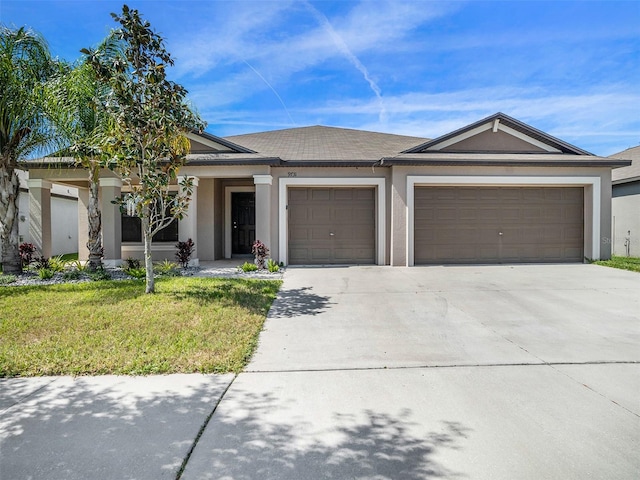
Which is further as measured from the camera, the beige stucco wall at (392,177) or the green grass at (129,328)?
the beige stucco wall at (392,177)

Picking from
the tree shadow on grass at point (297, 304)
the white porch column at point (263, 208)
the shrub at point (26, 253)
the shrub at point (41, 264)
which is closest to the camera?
the tree shadow on grass at point (297, 304)

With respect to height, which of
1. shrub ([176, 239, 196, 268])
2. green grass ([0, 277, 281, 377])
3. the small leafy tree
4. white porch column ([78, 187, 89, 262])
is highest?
the small leafy tree

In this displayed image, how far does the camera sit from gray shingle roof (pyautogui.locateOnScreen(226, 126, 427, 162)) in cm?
1188

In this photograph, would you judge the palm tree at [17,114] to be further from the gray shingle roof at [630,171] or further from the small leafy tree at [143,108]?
the gray shingle roof at [630,171]

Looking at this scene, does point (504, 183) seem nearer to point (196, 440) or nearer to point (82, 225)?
point (196, 440)

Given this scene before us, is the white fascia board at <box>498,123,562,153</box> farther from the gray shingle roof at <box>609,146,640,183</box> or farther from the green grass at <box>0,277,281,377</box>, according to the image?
the green grass at <box>0,277,281,377</box>

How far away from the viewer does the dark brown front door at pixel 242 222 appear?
14203 millimetres

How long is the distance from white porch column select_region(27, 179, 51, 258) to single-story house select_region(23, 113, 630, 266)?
0.04 meters

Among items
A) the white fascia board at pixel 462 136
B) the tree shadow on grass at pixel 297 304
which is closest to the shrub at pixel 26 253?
the tree shadow on grass at pixel 297 304

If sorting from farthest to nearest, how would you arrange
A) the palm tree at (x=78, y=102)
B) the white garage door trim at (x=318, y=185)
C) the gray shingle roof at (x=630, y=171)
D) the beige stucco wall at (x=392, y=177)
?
the gray shingle roof at (x=630, y=171), the white garage door trim at (x=318, y=185), the beige stucco wall at (x=392, y=177), the palm tree at (x=78, y=102)

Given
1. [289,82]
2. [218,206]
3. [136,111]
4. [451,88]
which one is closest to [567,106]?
[451,88]

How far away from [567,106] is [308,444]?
617 inches

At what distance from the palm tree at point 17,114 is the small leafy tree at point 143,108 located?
3.16 meters

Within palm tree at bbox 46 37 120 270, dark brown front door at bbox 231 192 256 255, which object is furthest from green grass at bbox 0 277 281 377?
dark brown front door at bbox 231 192 256 255
